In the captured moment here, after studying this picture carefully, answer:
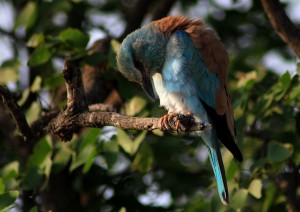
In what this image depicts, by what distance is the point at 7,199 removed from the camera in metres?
3.27

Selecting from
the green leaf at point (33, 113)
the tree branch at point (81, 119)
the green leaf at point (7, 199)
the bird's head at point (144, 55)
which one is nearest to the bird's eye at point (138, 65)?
the bird's head at point (144, 55)

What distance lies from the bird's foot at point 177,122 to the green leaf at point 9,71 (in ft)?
4.50

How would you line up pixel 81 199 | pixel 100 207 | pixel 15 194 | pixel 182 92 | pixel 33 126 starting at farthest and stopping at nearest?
pixel 81 199, pixel 100 207, pixel 182 92, pixel 33 126, pixel 15 194

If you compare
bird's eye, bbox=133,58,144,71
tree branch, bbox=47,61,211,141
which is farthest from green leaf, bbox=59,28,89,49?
tree branch, bbox=47,61,211,141

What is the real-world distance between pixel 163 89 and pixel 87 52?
22.5 inches

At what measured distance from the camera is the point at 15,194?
3301 mm

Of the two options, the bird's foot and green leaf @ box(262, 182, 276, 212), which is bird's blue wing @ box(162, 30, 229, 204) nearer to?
green leaf @ box(262, 182, 276, 212)

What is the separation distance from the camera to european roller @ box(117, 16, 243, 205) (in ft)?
13.5

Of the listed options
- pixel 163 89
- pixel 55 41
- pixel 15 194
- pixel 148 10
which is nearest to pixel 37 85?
pixel 55 41

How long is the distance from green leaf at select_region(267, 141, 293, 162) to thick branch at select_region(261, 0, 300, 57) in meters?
0.71

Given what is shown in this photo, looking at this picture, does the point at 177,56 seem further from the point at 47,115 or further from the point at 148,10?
the point at 148,10

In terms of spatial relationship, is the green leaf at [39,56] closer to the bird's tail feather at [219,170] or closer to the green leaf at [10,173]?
the green leaf at [10,173]

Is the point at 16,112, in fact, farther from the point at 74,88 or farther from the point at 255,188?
the point at 255,188

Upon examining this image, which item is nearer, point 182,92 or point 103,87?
point 182,92
